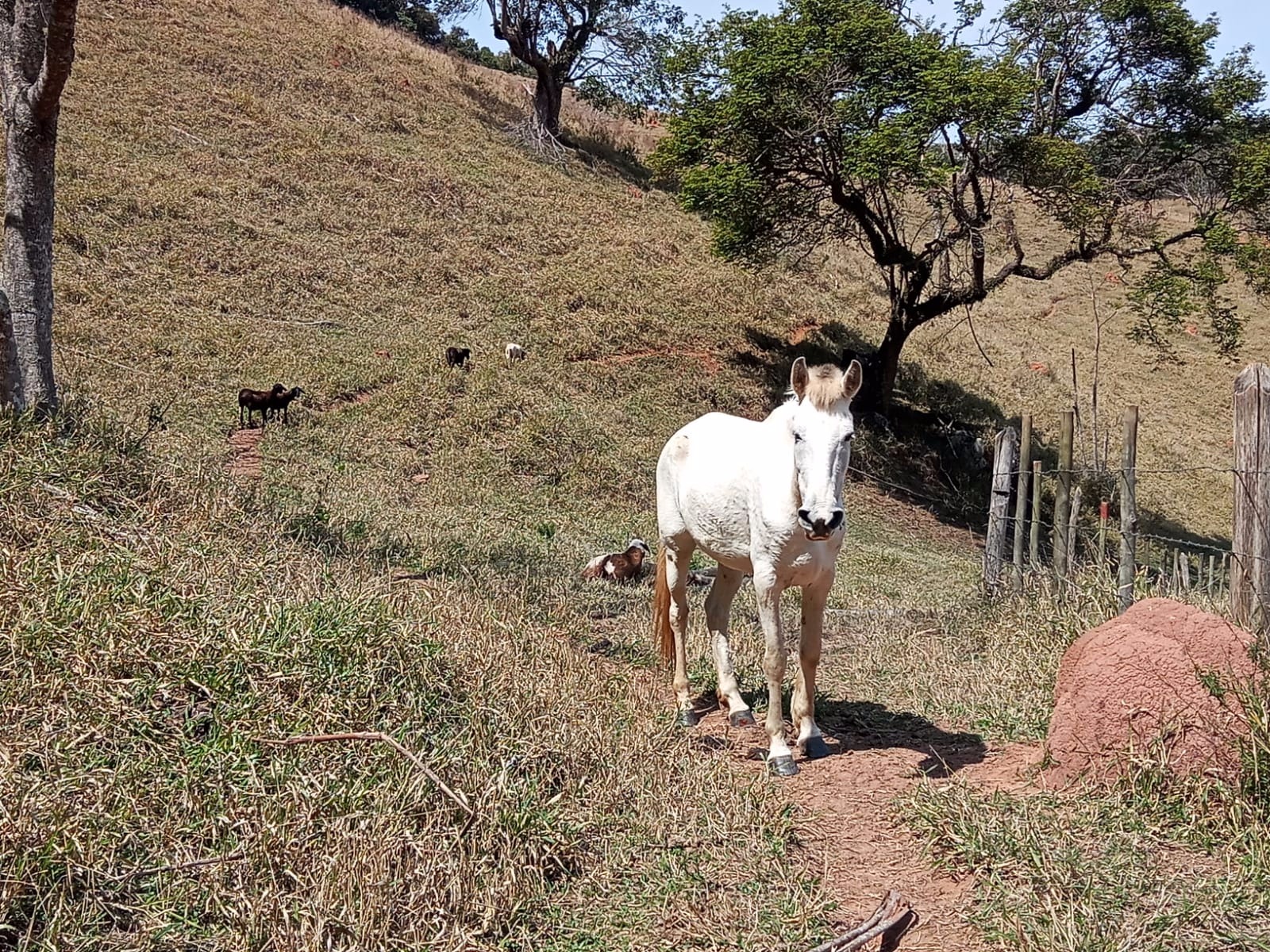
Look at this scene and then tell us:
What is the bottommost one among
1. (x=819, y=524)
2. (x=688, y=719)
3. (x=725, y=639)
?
(x=688, y=719)

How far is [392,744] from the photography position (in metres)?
4.31

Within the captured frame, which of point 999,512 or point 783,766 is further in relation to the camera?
point 999,512

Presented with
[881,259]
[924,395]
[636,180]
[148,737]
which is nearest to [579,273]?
[881,259]

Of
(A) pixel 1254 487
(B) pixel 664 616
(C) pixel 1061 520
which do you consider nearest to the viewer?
(A) pixel 1254 487

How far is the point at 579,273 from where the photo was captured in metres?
23.0

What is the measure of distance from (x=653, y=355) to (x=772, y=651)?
1495 cm

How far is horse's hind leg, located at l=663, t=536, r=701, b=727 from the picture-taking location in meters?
7.05

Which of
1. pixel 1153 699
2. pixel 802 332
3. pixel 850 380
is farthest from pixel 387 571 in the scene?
pixel 802 332

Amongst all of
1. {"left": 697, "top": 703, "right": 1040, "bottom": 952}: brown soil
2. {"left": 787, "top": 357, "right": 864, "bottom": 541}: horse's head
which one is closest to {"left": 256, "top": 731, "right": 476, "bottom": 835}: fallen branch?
{"left": 697, "top": 703, "right": 1040, "bottom": 952}: brown soil

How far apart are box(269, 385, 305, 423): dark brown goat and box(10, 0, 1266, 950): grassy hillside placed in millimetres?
245

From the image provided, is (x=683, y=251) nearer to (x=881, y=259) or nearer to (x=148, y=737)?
(x=881, y=259)

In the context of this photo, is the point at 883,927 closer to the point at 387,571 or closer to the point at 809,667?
the point at 809,667

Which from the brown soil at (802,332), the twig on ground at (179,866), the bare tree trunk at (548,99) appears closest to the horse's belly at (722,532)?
the twig on ground at (179,866)

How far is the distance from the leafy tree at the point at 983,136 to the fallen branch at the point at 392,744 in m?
14.9
